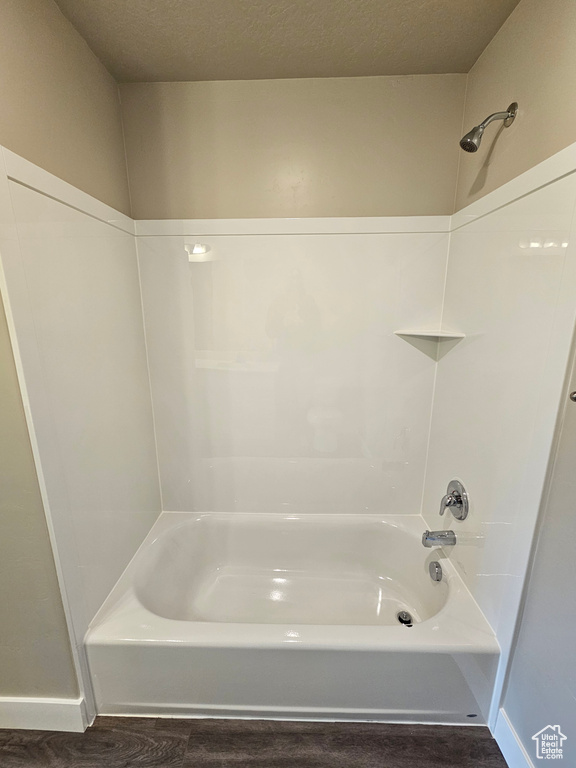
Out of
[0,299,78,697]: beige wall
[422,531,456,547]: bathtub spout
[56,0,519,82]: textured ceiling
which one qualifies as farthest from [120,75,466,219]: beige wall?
[422,531,456,547]: bathtub spout

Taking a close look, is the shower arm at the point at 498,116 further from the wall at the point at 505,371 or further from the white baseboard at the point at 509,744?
the white baseboard at the point at 509,744

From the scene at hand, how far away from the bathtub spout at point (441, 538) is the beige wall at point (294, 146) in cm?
142

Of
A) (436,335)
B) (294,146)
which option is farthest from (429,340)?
(294,146)

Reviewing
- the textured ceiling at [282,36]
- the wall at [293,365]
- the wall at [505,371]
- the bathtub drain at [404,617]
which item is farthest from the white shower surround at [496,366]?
the textured ceiling at [282,36]

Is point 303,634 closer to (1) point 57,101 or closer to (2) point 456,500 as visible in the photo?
(2) point 456,500

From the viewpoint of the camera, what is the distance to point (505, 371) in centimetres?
110

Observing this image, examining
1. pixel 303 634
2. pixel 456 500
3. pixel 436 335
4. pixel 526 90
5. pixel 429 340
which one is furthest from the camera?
pixel 429 340

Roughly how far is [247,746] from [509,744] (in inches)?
33.5

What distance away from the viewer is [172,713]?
122 centimetres

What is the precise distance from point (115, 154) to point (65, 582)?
64.1 inches

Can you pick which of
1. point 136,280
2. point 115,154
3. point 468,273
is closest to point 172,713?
point 136,280

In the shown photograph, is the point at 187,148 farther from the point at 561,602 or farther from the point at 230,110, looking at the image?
the point at 561,602

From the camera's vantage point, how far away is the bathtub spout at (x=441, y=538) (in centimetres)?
143

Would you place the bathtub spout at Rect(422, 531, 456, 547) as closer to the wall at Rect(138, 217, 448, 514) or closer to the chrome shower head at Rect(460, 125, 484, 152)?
the wall at Rect(138, 217, 448, 514)
